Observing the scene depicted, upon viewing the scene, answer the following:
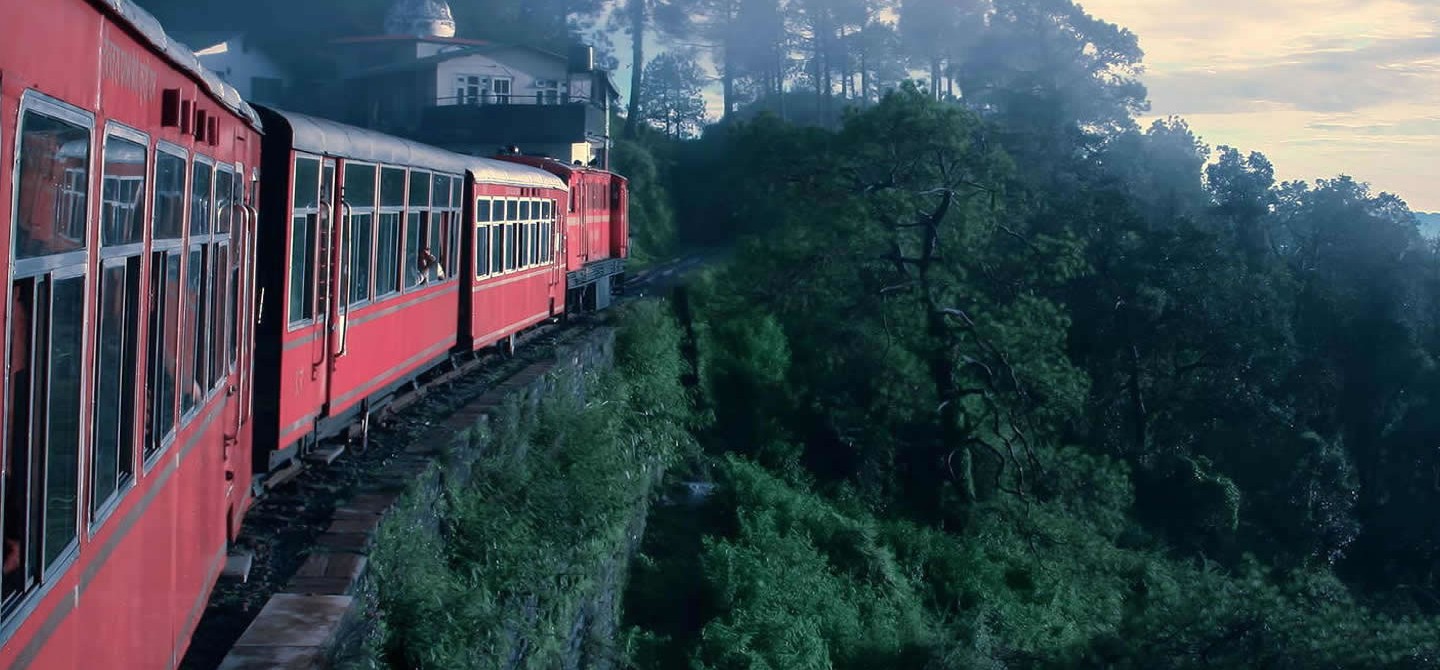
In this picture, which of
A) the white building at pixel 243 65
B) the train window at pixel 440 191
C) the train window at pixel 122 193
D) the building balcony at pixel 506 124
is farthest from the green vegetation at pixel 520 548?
the white building at pixel 243 65

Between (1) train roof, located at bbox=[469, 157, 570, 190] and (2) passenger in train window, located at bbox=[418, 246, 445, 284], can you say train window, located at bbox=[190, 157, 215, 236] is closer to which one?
(2) passenger in train window, located at bbox=[418, 246, 445, 284]

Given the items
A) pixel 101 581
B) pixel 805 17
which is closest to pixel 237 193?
pixel 101 581

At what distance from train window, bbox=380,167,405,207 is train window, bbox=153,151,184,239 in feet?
15.7

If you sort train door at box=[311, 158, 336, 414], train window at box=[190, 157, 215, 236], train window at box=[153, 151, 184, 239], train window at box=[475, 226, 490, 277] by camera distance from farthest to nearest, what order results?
train window at box=[475, 226, 490, 277] < train door at box=[311, 158, 336, 414] < train window at box=[190, 157, 215, 236] < train window at box=[153, 151, 184, 239]

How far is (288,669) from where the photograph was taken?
4.69 meters

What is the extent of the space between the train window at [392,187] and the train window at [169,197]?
4.80 meters

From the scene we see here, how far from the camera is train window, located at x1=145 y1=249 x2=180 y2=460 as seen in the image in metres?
3.70

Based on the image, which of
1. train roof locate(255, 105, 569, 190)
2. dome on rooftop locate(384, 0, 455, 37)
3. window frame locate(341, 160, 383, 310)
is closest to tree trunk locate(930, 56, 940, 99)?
dome on rooftop locate(384, 0, 455, 37)

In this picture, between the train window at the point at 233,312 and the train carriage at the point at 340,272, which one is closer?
the train window at the point at 233,312

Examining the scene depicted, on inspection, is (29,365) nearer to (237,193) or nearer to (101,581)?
(101,581)

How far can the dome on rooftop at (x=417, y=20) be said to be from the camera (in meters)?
40.3

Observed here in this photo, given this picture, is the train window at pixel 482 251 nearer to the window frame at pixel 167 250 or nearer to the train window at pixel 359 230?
the train window at pixel 359 230

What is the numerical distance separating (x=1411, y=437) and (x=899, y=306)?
14.5m

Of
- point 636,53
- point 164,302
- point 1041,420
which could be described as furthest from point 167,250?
point 636,53
